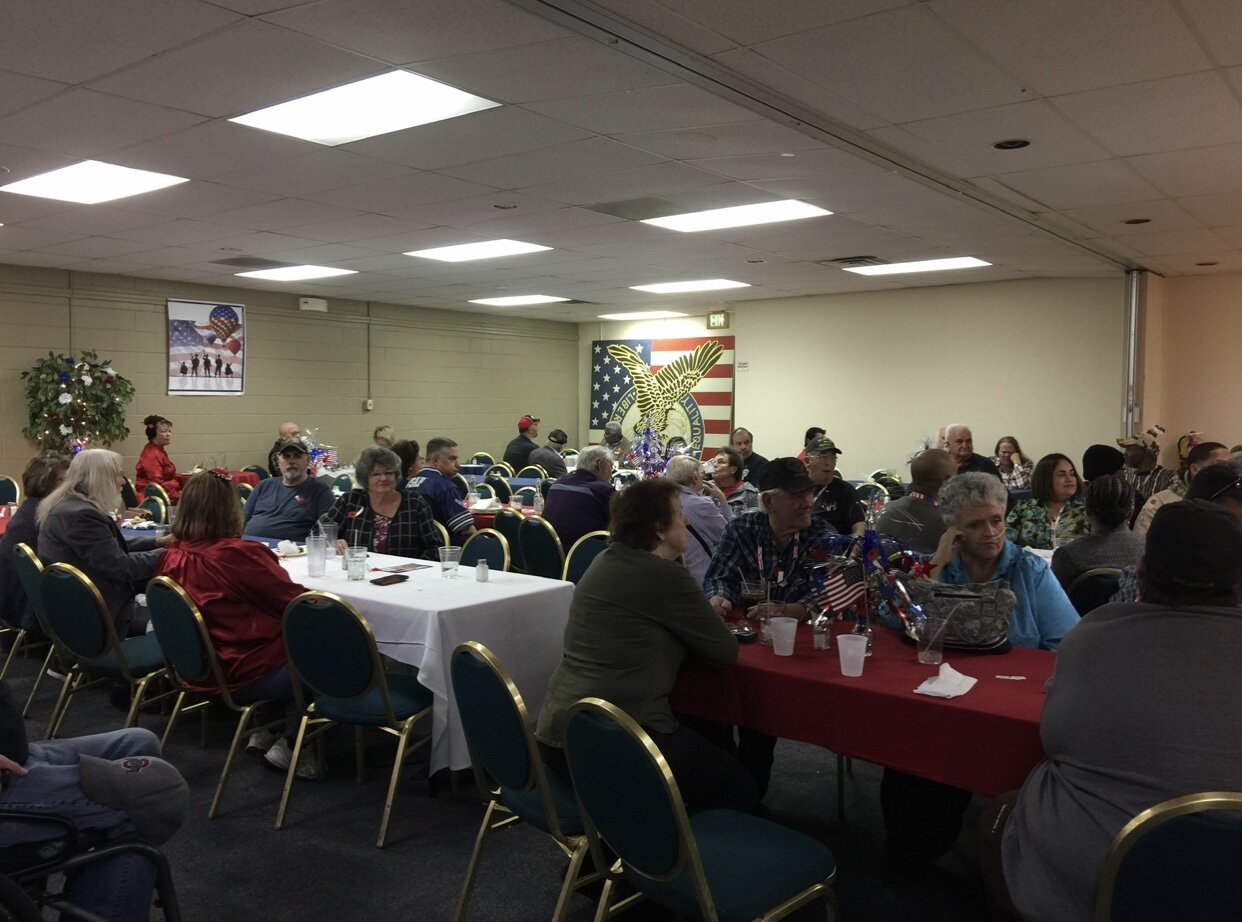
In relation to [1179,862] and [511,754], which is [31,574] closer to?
[511,754]

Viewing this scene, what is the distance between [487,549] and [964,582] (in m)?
2.70

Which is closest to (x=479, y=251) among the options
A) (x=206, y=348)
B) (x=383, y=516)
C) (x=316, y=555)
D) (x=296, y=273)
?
(x=296, y=273)

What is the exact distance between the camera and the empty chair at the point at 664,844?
6.49 feet

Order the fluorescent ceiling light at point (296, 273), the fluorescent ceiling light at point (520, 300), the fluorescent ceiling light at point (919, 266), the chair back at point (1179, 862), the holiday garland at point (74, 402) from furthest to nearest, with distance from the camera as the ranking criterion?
the fluorescent ceiling light at point (520, 300) → the fluorescent ceiling light at point (296, 273) → the holiday garland at point (74, 402) → the fluorescent ceiling light at point (919, 266) → the chair back at point (1179, 862)

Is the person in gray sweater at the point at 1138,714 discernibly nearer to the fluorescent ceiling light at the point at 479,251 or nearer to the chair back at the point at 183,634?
the chair back at the point at 183,634

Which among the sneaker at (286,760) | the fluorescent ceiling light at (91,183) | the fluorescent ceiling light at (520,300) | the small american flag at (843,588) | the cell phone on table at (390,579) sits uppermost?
the fluorescent ceiling light at (520,300)

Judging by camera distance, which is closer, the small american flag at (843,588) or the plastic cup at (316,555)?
the small american flag at (843,588)

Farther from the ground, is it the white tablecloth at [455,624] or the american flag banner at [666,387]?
the american flag banner at [666,387]

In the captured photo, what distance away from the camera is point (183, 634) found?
12.1 ft

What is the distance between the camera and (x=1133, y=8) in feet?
10.5

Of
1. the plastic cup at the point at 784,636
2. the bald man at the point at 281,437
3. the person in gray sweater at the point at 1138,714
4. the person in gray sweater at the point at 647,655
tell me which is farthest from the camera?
the bald man at the point at 281,437

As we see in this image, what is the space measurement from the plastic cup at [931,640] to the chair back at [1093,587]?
1.21 meters

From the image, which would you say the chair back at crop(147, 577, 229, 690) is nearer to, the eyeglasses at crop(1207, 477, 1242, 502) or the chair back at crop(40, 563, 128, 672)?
the chair back at crop(40, 563, 128, 672)


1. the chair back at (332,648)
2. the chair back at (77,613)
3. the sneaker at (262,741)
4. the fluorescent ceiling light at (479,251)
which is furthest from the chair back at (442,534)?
the fluorescent ceiling light at (479,251)
